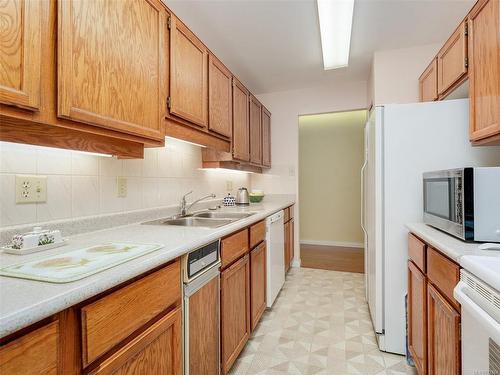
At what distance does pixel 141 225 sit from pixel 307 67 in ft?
8.26

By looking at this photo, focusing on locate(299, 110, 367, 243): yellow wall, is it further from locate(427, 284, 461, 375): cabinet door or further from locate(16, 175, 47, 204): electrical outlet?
locate(16, 175, 47, 204): electrical outlet

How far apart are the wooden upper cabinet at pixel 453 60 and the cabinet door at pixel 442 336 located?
4.59ft

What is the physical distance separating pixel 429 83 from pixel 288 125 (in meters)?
1.76

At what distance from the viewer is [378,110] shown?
5.87 feet

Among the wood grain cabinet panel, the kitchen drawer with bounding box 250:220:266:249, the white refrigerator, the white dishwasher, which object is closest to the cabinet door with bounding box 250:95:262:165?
the white dishwasher

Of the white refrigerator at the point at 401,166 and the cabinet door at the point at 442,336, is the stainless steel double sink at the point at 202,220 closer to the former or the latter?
the white refrigerator at the point at 401,166

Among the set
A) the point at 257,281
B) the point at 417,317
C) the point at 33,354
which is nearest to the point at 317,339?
the point at 257,281

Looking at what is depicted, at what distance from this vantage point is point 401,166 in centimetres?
173

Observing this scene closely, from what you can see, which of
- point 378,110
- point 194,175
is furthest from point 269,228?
point 378,110

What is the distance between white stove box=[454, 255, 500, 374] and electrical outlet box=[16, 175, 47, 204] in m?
1.64

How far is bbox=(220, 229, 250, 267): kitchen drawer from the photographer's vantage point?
143 cm

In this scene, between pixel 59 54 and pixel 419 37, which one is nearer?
pixel 59 54

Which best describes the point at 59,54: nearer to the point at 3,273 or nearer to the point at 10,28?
the point at 10,28

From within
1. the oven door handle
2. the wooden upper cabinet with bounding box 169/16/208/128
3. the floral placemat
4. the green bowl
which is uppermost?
the wooden upper cabinet with bounding box 169/16/208/128
